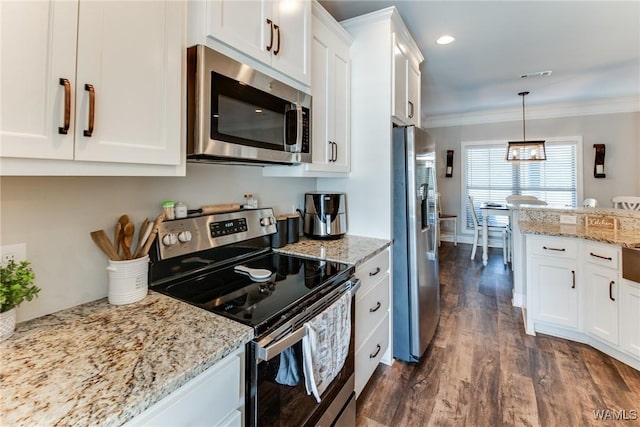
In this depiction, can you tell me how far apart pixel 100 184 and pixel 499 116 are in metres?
6.42

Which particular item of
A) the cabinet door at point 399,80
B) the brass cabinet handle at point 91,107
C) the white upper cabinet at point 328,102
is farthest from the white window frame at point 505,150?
the brass cabinet handle at point 91,107

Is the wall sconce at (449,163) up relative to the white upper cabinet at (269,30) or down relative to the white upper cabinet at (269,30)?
up

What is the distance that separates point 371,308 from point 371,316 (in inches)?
2.1

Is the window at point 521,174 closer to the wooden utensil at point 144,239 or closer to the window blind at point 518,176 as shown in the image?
the window blind at point 518,176

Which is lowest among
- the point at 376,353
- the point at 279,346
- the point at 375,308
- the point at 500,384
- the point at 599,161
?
the point at 500,384

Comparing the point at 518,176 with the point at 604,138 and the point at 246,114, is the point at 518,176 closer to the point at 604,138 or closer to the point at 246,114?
the point at 604,138

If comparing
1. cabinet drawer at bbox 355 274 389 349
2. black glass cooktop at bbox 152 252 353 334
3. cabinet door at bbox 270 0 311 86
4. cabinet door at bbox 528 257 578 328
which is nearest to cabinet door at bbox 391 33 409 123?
cabinet door at bbox 270 0 311 86

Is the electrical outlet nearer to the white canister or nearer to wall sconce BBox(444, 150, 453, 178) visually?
the white canister

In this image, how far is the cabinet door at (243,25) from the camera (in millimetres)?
1138

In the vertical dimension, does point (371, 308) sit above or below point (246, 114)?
below

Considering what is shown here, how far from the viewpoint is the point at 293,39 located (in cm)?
154

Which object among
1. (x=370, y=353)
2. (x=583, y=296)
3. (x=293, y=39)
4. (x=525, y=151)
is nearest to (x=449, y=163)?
(x=525, y=151)

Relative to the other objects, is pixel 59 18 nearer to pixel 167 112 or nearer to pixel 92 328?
pixel 167 112

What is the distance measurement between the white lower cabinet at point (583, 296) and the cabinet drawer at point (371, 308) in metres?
1.45
